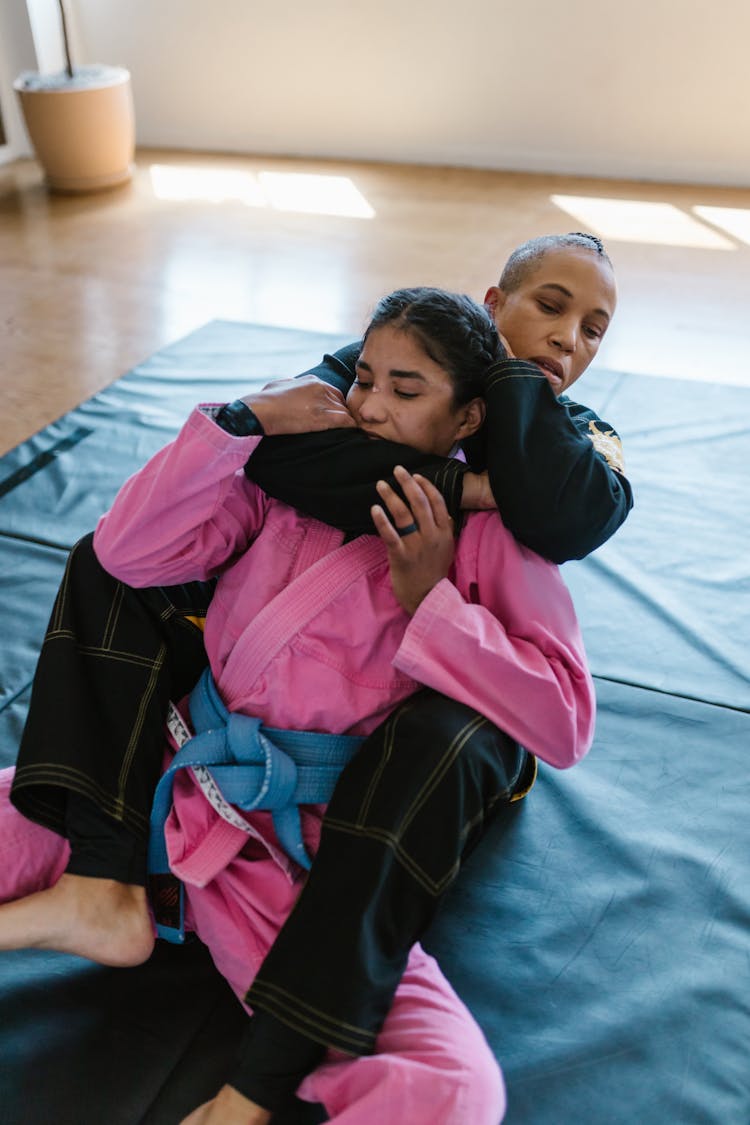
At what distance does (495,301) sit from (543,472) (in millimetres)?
441

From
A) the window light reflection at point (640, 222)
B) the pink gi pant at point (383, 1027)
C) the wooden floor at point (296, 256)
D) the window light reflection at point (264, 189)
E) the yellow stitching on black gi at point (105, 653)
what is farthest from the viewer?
the window light reflection at point (264, 189)

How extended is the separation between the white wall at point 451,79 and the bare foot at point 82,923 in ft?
15.4

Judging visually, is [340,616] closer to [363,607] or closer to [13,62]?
[363,607]

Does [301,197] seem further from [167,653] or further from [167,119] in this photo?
[167,653]

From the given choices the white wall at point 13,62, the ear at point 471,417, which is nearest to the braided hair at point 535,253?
the ear at point 471,417

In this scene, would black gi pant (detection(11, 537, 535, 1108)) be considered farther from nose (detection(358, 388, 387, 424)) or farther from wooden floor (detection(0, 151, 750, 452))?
wooden floor (detection(0, 151, 750, 452))

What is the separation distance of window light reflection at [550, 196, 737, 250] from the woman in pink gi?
3184 millimetres

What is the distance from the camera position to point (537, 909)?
1.30m

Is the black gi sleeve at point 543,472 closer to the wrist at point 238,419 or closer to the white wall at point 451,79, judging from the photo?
the wrist at point 238,419

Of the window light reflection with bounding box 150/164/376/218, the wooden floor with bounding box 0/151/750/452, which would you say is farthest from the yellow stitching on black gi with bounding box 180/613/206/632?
the window light reflection with bounding box 150/164/376/218

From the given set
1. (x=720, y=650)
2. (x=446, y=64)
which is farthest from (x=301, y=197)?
(x=720, y=650)

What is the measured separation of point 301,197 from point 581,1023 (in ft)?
13.7

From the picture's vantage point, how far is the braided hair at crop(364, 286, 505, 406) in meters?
1.17

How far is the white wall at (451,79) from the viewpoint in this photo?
15.1 feet
